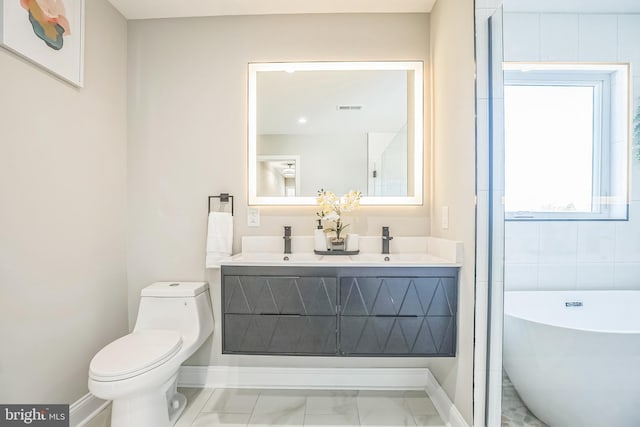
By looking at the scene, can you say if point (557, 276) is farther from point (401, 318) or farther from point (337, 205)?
point (337, 205)

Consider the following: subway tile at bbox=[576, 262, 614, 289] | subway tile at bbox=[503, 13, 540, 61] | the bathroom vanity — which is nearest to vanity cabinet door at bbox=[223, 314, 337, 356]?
the bathroom vanity

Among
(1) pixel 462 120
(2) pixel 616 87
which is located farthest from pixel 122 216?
(2) pixel 616 87

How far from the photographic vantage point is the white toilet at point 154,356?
132cm

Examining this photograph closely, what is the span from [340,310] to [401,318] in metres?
0.33

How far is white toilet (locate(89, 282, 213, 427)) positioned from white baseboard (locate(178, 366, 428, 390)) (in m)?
0.22

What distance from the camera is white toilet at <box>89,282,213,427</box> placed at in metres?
1.32

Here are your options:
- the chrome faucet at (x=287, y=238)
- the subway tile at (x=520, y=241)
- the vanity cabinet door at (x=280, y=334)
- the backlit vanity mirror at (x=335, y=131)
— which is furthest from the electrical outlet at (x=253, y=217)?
the subway tile at (x=520, y=241)

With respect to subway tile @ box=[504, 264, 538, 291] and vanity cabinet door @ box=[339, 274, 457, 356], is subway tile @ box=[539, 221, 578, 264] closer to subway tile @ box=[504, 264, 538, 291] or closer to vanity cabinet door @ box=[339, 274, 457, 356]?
subway tile @ box=[504, 264, 538, 291]

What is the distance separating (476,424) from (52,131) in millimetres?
2581

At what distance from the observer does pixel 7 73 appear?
130 cm

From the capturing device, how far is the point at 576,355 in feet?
4.20

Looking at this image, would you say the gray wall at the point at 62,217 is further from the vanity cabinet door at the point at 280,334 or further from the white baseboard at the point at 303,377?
the vanity cabinet door at the point at 280,334

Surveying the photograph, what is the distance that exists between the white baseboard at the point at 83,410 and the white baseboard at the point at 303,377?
18.9 inches

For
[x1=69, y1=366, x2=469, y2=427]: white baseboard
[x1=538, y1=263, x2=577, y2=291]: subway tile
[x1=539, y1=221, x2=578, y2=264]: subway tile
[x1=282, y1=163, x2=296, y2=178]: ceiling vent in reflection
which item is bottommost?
[x1=69, y1=366, x2=469, y2=427]: white baseboard
